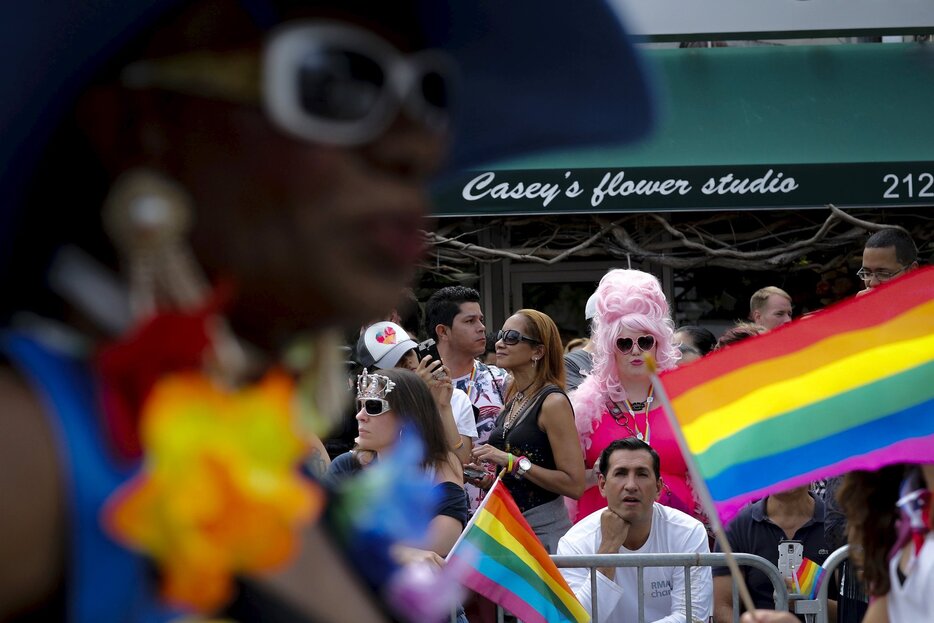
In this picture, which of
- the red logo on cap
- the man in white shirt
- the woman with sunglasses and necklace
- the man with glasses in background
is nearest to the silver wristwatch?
the woman with sunglasses and necklace

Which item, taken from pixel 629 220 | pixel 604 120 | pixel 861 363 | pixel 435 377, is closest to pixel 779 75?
pixel 629 220

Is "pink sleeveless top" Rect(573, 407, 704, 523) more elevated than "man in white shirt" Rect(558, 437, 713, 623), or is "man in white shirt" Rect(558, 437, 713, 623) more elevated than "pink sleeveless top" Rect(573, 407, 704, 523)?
"pink sleeveless top" Rect(573, 407, 704, 523)

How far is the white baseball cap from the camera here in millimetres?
5664

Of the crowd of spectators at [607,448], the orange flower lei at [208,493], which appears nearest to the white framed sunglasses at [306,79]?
the orange flower lei at [208,493]

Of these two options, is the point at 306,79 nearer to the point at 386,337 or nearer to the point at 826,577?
the point at 826,577

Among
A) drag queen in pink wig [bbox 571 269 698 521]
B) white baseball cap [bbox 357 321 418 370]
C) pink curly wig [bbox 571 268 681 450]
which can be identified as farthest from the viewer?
white baseball cap [bbox 357 321 418 370]

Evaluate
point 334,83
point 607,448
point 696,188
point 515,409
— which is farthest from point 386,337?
point 334,83

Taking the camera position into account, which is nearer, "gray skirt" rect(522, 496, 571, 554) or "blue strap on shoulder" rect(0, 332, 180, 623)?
"blue strap on shoulder" rect(0, 332, 180, 623)

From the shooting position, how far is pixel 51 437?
2.65ft

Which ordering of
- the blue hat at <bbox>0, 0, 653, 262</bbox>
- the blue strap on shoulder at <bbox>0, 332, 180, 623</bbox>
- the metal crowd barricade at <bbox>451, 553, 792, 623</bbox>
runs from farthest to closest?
1. the metal crowd barricade at <bbox>451, 553, 792, 623</bbox>
2. the blue hat at <bbox>0, 0, 653, 262</bbox>
3. the blue strap on shoulder at <bbox>0, 332, 180, 623</bbox>

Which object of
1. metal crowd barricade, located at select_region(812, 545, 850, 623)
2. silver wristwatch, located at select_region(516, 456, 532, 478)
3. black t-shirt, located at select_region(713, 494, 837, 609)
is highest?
silver wristwatch, located at select_region(516, 456, 532, 478)

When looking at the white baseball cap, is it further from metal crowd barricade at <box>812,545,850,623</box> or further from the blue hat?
the blue hat

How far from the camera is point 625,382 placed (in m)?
5.43

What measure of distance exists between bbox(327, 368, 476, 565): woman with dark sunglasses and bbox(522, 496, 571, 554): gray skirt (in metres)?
0.51
